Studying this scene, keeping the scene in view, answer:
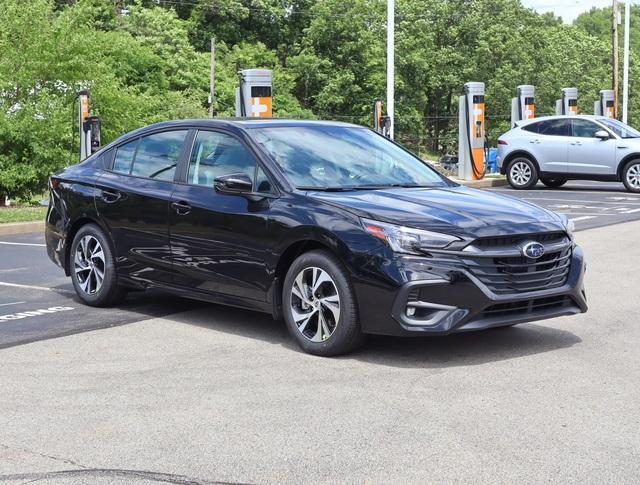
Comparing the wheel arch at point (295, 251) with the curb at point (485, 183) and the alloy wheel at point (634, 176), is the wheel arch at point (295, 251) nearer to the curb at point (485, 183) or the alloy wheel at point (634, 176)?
the alloy wheel at point (634, 176)

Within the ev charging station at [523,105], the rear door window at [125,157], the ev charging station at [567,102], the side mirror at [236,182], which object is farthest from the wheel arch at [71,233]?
the ev charging station at [567,102]

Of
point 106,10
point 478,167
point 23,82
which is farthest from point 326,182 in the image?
point 106,10

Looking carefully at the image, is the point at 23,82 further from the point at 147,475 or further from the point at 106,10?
the point at 106,10

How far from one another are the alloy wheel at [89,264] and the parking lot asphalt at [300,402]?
22cm

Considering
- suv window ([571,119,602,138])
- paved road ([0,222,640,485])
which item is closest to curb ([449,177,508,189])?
suv window ([571,119,602,138])

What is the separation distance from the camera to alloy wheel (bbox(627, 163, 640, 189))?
77.4ft

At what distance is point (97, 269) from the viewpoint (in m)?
8.63

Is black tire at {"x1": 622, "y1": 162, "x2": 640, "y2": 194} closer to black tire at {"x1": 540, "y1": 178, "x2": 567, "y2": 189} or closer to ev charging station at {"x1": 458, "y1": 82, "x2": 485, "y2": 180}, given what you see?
black tire at {"x1": 540, "y1": 178, "x2": 567, "y2": 189}

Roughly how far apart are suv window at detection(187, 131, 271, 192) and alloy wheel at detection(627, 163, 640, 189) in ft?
57.3

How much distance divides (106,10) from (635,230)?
52.8 meters

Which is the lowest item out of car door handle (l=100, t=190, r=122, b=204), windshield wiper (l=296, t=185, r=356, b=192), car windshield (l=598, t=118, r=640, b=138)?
car door handle (l=100, t=190, r=122, b=204)

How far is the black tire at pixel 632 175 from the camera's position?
2361cm

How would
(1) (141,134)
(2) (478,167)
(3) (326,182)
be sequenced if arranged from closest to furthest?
(3) (326,182) → (1) (141,134) → (2) (478,167)

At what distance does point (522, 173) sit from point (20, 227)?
1324 centimetres
